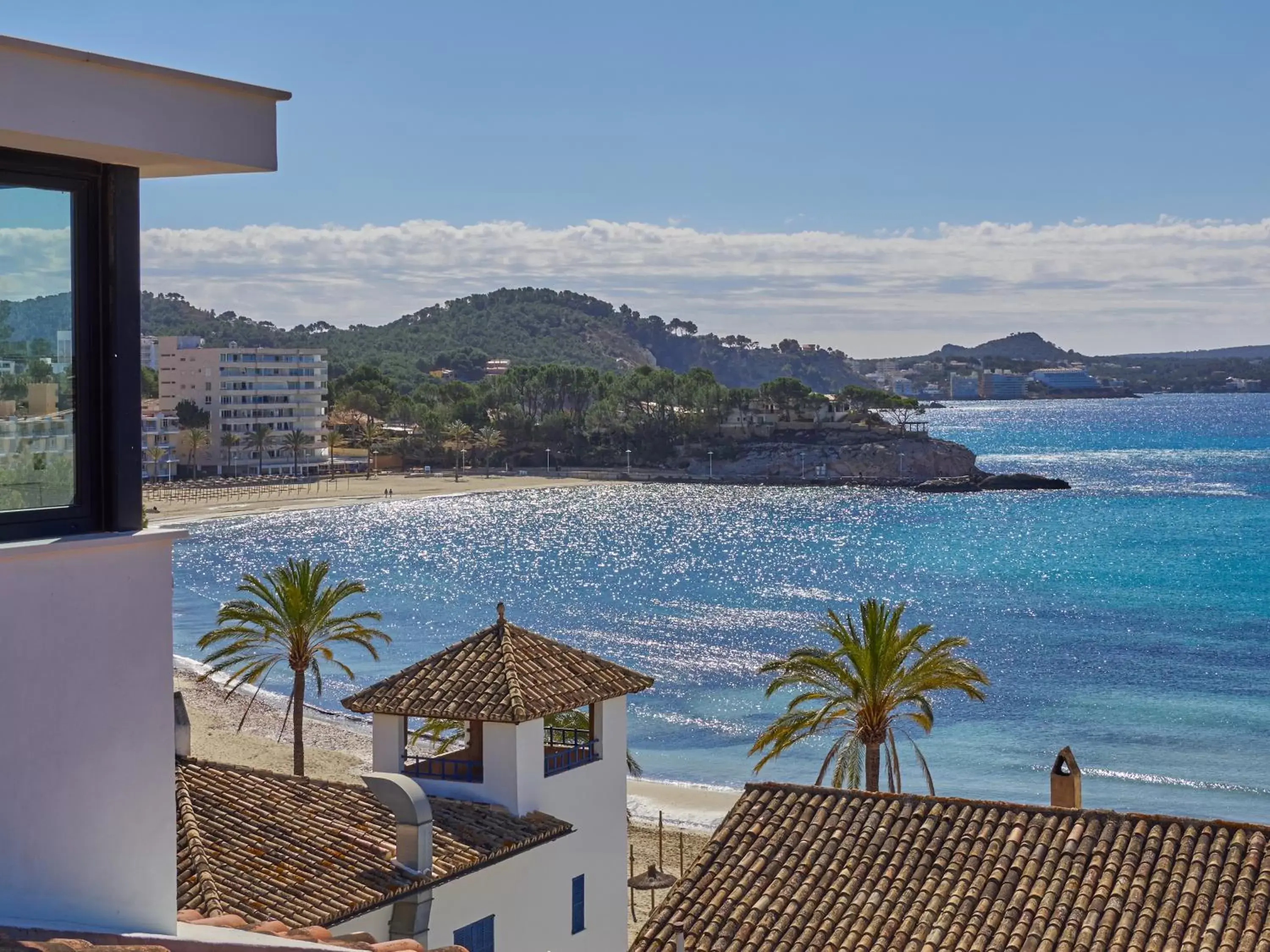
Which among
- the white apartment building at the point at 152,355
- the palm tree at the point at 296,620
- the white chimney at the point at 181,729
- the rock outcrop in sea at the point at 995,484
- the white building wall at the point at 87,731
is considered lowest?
the rock outcrop in sea at the point at 995,484

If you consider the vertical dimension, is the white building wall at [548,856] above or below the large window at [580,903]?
above

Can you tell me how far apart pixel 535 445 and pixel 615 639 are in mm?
120408

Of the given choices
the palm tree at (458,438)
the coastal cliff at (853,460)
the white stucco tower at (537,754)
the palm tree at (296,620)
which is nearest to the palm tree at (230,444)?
the palm tree at (458,438)

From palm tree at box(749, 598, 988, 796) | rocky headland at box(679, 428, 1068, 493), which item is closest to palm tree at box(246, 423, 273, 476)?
rocky headland at box(679, 428, 1068, 493)

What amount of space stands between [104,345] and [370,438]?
187086 mm

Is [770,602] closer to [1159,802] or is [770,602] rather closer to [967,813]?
[1159,802]

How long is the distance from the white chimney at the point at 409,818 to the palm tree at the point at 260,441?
533 feet

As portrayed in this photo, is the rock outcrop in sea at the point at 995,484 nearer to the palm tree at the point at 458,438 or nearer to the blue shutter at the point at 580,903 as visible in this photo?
the palm tree at the point at 458,438

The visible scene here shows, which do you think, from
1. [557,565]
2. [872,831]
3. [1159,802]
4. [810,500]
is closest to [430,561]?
[557,565]

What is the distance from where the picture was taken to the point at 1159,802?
4469cm

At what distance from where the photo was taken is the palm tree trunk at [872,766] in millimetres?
25891

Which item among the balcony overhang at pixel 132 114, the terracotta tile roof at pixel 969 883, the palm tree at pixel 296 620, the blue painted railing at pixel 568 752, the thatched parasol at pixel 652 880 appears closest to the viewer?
the balcony overhang at pixel 132 114

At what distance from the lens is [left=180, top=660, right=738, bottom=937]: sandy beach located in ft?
116

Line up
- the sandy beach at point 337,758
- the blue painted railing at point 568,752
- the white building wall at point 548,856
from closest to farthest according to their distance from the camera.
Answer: the white building wall at point 548,856 < the blue painted railing at point 568,752 < the sandy beach at point 337,758
